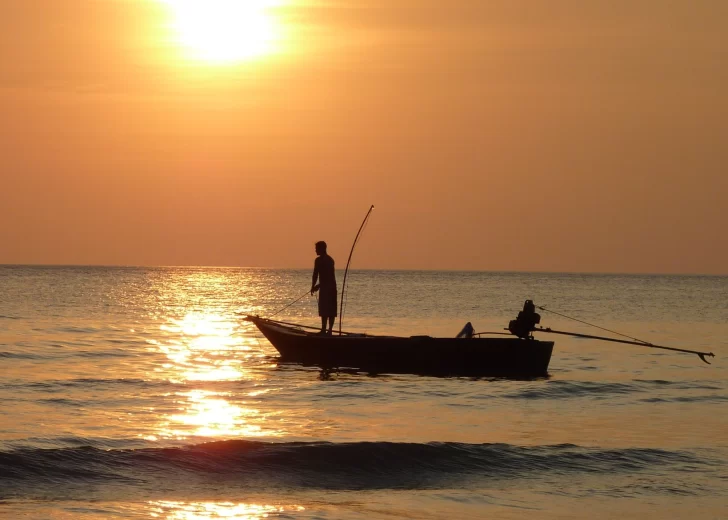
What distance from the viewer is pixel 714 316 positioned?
49844mm

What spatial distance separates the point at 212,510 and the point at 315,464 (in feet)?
8.06

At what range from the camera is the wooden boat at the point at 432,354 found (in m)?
20.6

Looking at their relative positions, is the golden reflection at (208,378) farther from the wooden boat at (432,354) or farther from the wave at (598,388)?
the wave at (598,388)

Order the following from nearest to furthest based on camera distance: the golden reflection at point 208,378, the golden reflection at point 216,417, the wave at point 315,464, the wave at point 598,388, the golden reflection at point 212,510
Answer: the golden reflection at point 212,510, the wave at point 315,464, the golden reflection at point 216,417, the golden reflection at point 208,378, the wave at point 598,388

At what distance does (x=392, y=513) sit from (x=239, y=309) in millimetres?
45558

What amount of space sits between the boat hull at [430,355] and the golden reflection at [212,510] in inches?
397

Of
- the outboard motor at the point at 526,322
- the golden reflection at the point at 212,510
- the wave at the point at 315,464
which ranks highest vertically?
the outboard motor at the point at 526,322

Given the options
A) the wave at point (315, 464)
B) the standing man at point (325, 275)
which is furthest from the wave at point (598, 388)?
the wave at point (315, 464)

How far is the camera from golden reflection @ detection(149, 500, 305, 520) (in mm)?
10492

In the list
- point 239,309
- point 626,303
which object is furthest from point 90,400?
point 626,303

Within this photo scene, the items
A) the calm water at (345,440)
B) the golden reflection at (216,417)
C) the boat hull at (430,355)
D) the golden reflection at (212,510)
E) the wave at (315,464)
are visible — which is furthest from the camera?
the boat hull at (430,355)

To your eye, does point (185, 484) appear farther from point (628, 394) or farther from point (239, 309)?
point (239, 309)

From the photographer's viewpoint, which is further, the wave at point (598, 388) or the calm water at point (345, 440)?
the wave at point (598, 388)

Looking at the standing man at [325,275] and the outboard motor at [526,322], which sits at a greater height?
the standing man at [325,275]
